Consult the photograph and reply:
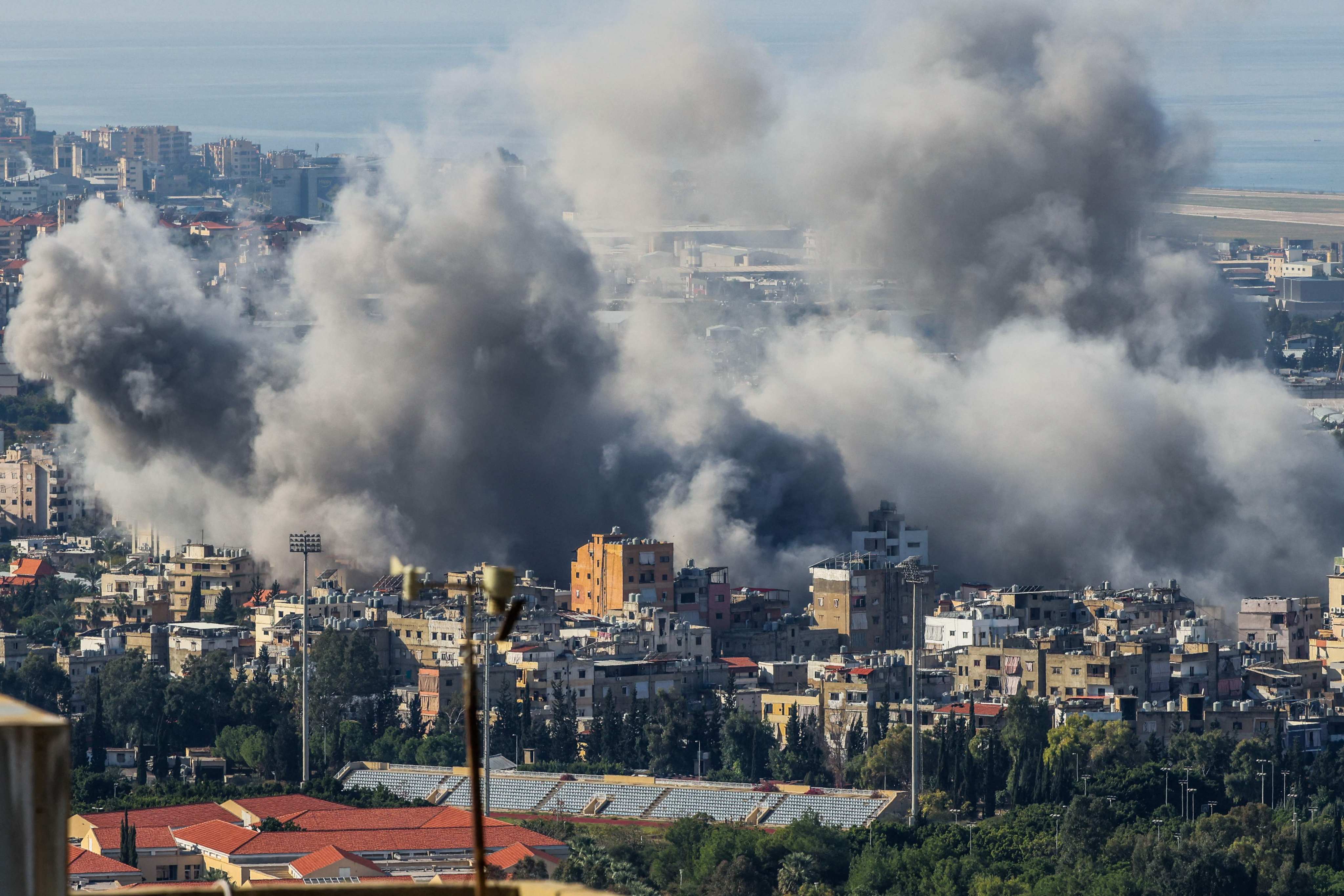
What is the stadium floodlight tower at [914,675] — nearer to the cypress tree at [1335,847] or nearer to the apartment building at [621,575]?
the apartment building at [621,575]

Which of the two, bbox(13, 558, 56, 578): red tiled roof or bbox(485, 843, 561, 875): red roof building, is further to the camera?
bbox(13, 558, 56, 578): red tiled roof

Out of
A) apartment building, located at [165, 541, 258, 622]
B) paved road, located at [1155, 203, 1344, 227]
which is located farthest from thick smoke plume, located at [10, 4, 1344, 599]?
paved road, located at [1155, 203, 1344, 227]

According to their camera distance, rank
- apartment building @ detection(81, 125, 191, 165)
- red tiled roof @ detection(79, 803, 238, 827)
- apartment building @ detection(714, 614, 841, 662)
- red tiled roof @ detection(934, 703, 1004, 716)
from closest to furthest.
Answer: red tiled roof @ detection(79, 803, 238, 827) → red tiled roof @ detection(934, 703, 1004, 716) → apartment building @ detection(714, 614, 841, 662) → apartment building @ detection(81, 125, 191, 165)

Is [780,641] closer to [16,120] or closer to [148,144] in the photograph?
[148,144]

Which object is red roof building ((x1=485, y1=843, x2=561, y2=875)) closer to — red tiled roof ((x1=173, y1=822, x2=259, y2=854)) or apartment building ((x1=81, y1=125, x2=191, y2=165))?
red tiled roof ((x1=173, y1=822, x2=259, y2=854))

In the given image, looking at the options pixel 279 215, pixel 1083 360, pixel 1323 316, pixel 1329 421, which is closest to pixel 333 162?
pixel 279 215

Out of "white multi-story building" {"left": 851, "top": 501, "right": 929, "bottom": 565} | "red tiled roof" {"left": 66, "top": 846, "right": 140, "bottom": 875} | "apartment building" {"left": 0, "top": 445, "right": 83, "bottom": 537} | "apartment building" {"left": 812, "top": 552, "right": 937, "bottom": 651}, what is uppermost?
"apartment building" {"left": 0, "top": 445, "right": 83, "bottom": 537}

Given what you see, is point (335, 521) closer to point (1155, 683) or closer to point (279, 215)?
point (1155, 683)

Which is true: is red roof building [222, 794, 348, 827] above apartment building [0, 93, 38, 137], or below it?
below
